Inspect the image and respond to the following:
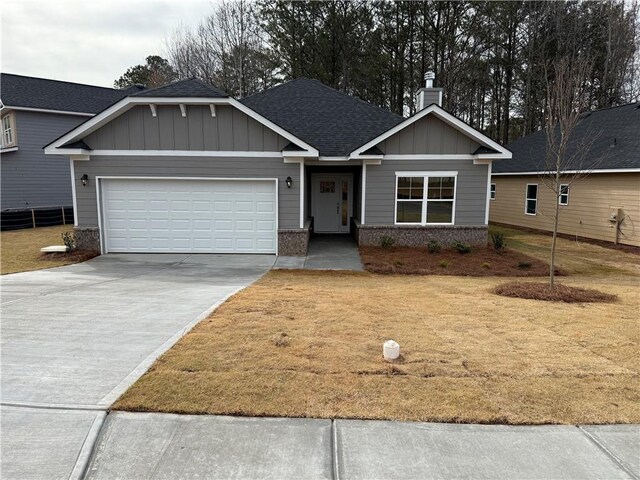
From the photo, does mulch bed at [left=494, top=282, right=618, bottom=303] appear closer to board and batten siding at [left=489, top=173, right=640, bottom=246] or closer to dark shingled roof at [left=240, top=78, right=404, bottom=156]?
board and batten siding at [left=489, top=173, right=640, bottom=246]

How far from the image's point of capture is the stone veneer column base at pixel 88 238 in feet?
39.7

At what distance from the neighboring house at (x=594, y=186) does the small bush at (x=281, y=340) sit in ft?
35.3

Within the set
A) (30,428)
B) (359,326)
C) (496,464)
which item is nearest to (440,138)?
(359,326)

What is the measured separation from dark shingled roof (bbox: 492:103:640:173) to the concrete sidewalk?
14.4m

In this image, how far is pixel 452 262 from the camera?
1130 cm

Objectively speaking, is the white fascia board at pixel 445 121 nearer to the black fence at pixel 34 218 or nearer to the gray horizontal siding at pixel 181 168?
the gray horizontal siding at pixel 181 168

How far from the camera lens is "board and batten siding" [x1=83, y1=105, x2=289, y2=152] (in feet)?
38.2

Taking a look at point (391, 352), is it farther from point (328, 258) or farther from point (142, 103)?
point (142, 103)

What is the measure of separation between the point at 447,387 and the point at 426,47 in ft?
90.6

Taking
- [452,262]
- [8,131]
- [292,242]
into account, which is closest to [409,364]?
[452,262]

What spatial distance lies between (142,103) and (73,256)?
15.7ft

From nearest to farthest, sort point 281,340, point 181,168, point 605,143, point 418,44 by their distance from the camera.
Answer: point 281,340 < point 181,168 < point 605,143 < point 418,44

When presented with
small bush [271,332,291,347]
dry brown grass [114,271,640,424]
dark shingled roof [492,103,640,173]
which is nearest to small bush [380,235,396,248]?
dry brown grass [114,271,640,424]

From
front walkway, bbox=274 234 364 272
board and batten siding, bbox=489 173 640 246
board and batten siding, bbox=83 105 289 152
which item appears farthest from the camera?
board and batten siding, bbox=489 173 640 246
